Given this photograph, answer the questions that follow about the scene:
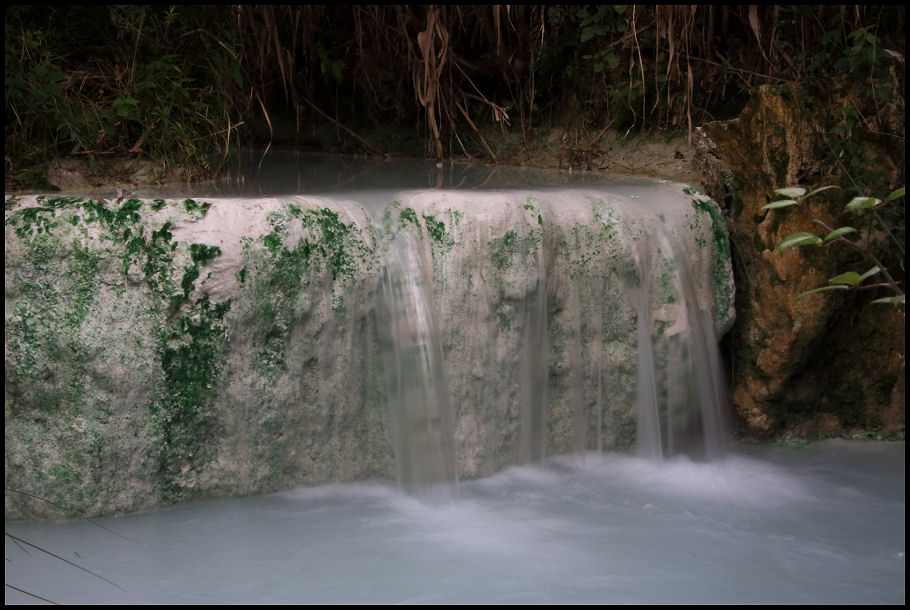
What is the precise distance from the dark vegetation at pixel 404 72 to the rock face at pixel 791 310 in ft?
0.66

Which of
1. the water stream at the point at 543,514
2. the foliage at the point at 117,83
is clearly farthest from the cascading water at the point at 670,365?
the foliage at the point at 117,83

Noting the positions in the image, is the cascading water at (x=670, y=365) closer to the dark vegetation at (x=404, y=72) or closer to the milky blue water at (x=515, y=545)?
the milky blue water at (x=515, y=545)

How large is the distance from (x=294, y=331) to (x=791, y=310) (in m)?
1.93

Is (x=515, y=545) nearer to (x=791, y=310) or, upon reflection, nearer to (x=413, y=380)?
(x=413, y=380)

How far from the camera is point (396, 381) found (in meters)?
3.09

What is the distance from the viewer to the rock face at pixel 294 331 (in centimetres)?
274

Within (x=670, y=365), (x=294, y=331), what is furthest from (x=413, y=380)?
(x=670, y=365)

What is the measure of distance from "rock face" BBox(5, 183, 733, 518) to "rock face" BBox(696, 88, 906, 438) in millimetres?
308

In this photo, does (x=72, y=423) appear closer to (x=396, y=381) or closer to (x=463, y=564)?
(x=396, y=381)

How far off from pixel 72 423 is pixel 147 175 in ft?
3.78

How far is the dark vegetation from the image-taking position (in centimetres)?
351

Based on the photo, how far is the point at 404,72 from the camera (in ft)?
16.6

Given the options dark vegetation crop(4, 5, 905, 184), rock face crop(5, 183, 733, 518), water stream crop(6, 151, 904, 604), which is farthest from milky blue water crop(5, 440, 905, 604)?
dark vegetation crop(4, 5, 905, 184)

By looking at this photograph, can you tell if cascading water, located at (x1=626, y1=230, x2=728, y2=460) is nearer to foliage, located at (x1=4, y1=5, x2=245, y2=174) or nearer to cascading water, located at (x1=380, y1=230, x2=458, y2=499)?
cascading water, located at (x1=380, y1=230, x2=458, y2=499)
